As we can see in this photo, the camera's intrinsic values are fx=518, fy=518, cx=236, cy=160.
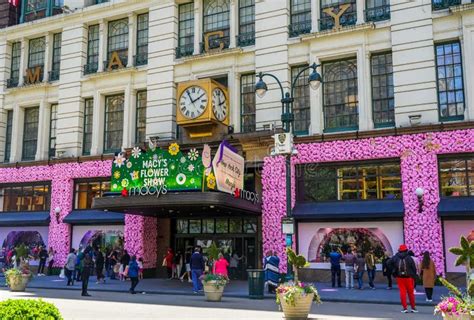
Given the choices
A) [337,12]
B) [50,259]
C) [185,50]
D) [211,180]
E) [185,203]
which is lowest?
[50,259]

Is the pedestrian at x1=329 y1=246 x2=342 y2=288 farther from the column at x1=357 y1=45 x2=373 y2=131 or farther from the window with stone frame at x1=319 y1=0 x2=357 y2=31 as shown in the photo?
the window with stone frame at x1=319 y1=0 x2=357 y2=31

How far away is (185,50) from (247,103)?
16.3 feet

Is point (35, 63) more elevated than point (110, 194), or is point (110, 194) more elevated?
point (35, 63)

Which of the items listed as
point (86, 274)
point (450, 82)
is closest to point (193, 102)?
point (86, 274)

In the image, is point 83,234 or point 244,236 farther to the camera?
point 83,234

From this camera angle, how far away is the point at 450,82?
2248cm

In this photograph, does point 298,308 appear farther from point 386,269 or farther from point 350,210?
point 350,210

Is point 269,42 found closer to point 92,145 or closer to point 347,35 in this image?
point 347,35

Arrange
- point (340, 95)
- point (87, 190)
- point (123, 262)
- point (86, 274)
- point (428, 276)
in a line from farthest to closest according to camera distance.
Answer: point (87, 190) → point (123, 262) → point (340, 95) → point (86, 274) → point (428, 276)

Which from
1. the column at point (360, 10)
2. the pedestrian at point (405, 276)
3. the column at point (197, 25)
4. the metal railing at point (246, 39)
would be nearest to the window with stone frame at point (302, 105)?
the metal railing at point (246, 39)

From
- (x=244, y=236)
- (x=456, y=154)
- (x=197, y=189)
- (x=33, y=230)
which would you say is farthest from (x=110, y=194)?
(x=456, y=154)

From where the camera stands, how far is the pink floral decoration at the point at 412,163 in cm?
2150

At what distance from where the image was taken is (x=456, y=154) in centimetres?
2167

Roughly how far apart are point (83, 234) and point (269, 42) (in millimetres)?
15103
